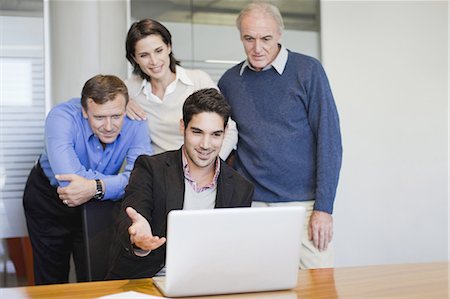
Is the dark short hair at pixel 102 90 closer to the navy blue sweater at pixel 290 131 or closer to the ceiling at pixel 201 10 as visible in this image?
the navy blue sweater at pixel 290 131

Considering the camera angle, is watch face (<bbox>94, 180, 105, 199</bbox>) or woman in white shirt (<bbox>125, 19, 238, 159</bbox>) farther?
woman in white shirt (<bbox>125, 19, 238, 159</bbox>)

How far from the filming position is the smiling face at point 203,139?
8.27ft

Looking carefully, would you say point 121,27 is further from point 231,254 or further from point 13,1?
point 231,254

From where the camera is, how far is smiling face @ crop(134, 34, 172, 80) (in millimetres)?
2939

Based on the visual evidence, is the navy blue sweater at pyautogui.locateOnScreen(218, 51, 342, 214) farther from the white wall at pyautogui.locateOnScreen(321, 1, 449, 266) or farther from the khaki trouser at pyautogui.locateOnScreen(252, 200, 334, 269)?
the white wall at pyautogui.locateOnScreen(321, 1, 449, 266)

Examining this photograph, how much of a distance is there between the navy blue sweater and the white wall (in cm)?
144

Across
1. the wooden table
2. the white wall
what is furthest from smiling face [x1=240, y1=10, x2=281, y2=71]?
the white wall

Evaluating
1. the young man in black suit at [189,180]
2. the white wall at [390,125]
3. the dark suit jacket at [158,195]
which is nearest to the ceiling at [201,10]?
the white wall at [390,125]

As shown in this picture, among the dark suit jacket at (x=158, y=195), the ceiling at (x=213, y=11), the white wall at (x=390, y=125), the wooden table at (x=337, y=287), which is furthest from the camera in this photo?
the white wall at (x=390, y=125)

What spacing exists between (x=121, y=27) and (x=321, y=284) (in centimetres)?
245

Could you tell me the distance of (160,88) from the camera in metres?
3.07

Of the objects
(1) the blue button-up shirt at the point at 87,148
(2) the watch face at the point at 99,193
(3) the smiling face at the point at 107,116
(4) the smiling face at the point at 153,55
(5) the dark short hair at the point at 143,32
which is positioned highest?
(5) the dark short hair at the point at 143,32

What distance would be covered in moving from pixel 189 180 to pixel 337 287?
2.48 ft

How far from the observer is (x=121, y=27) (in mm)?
4051
